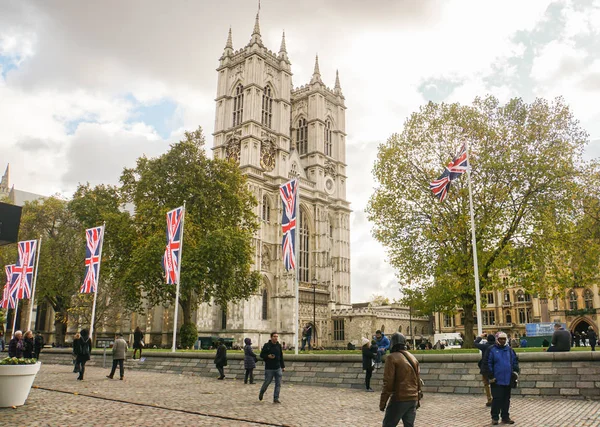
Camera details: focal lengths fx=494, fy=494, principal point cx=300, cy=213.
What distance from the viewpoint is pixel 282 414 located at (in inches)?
408

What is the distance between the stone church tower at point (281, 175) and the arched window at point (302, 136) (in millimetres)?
145

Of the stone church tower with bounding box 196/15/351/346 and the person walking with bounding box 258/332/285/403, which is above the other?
the stone church tower with bounding box 196/15/351/346

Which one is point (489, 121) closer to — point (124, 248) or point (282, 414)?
point (282, 414)

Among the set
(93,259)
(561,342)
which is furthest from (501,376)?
(93,259)

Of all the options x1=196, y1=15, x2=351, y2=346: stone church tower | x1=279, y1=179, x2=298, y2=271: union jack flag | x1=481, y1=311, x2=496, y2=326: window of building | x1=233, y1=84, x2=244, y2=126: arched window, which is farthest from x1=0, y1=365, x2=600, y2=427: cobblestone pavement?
x1=481, y1=311, x2=496, y2=326: window of building

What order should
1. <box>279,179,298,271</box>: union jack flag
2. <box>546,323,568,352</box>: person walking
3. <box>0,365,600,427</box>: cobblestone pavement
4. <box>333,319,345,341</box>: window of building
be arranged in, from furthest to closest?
1. <box>333,319,345,341</box>: window of building
2. <box>279,179,298,271</box>: union jack flag
3. <box>546,323,568,352</box>: person walking
4. <box>0,365,600,427</box>: cobblestone pavement

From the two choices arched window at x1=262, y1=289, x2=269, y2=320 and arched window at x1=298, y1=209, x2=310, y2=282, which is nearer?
arched window at x1=262, y1=289, x2=269, y2=320

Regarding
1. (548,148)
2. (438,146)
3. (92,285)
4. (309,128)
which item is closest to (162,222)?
(92,285)

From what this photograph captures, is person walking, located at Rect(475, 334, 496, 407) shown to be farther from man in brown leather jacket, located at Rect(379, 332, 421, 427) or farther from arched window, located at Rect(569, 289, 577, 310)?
arched window, located at Rect(569, 289, 577, 310)

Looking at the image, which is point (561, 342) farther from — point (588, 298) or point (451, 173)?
point (588, 298)

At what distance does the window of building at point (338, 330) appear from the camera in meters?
56.1

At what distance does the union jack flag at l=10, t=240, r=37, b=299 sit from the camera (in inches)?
1143

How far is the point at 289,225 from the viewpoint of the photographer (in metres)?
21.4

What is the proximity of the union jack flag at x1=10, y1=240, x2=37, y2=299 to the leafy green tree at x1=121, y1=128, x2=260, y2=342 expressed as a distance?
547 cm
